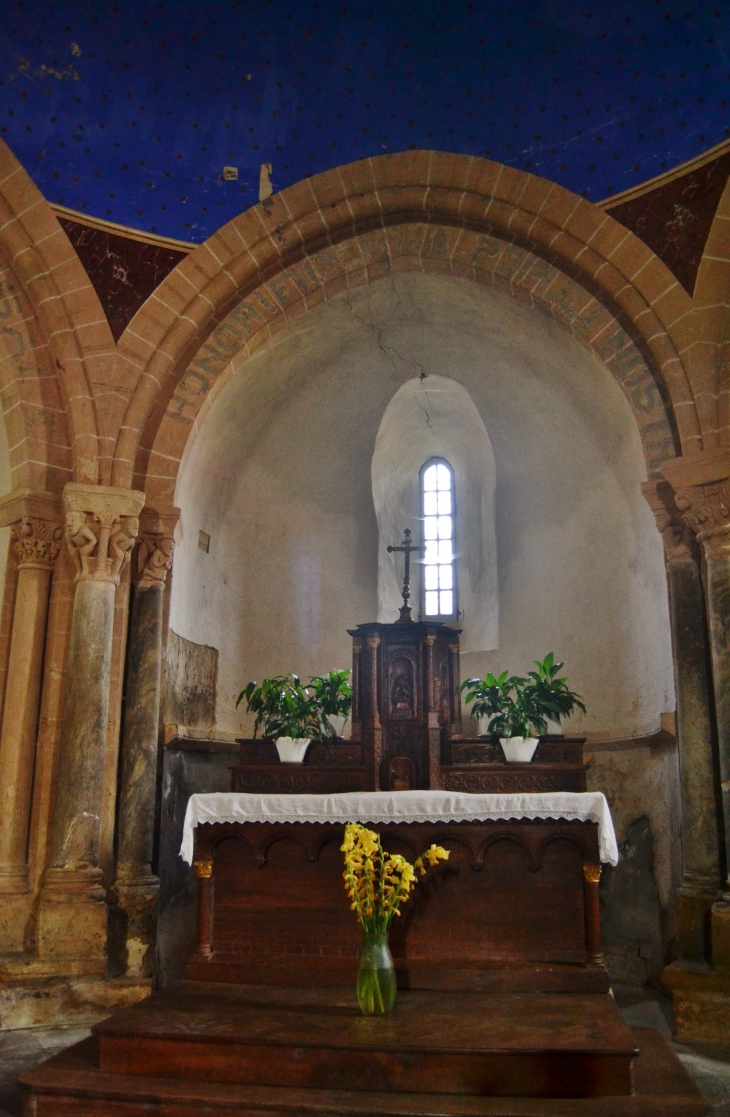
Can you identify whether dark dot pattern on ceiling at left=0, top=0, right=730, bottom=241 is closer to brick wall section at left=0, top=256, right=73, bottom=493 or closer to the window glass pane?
brick wall section at left=0, top=256, right=73, bottom=493

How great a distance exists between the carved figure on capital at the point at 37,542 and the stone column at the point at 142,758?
0.71 metres

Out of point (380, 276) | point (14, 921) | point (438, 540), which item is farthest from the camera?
point (438, 540)

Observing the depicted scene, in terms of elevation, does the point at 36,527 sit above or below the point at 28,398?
below

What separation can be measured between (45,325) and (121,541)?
6.88ft

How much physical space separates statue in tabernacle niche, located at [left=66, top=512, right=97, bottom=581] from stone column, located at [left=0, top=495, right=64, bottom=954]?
323mm

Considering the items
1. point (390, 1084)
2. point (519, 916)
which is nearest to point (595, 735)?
point (519, 916)

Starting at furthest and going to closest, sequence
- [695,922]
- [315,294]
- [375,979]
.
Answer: [315,294], [695,922], [375,979]

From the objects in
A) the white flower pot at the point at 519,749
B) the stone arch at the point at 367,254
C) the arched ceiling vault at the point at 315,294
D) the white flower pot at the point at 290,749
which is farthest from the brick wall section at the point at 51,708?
the white flower pot at the point at 519,749

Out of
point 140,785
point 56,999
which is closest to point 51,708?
point 140,785

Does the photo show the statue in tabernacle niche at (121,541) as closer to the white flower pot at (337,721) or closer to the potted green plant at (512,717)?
the white flower pot at (337,721)

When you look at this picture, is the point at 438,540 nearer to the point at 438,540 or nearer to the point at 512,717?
the point at 438,540

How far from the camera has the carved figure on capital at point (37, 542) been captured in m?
8.42

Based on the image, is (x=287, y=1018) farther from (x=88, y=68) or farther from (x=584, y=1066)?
(x=88, y=68)

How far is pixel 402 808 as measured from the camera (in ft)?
22.6
